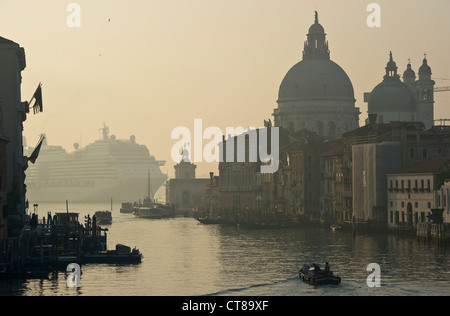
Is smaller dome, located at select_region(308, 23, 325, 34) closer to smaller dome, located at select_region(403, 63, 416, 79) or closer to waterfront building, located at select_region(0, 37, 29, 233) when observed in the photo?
smaller dome, located at select_region(403, 63, 416, 79)

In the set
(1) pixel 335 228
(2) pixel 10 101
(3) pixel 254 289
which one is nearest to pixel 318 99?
(1) pixel 335 228

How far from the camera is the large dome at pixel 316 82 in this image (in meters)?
173

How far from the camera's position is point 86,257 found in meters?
63.0

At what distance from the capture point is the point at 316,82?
173 metres

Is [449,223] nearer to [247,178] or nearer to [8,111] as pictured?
[8,111]

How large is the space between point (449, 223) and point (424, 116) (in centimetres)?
10308

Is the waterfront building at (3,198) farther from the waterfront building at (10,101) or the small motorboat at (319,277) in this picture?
the small motorboat at (319,277)

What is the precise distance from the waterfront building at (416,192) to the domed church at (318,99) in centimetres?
8352

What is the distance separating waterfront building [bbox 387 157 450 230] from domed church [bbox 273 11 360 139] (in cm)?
8352

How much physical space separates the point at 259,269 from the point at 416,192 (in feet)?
91.1

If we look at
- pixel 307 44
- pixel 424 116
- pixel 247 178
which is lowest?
pixel 247 178

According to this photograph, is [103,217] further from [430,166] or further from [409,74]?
[409,74]

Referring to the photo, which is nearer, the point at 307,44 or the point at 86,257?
the point at 86,257
